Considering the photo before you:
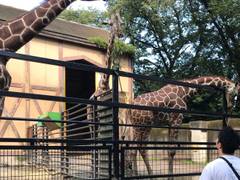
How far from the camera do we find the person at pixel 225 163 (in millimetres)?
3648

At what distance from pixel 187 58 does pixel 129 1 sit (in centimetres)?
541

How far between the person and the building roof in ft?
45.2

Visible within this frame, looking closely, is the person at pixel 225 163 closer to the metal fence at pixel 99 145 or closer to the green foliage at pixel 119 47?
the metal fence at pixel 99 145

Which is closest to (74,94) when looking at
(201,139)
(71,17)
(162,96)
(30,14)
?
(201,139)

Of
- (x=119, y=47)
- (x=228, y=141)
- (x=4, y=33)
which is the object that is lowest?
(x=228, y=141)

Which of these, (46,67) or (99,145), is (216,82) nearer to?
(99,145)

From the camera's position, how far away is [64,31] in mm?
18875

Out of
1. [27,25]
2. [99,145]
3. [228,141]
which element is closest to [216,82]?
[27,25]

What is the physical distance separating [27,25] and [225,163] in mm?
4921

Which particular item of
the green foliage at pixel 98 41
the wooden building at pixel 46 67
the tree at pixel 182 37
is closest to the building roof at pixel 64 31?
the wooden building at pixel 46 67

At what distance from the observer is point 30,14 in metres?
7.97

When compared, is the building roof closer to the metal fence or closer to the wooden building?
the wooden building

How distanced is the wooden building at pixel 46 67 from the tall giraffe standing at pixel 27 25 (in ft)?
24.3

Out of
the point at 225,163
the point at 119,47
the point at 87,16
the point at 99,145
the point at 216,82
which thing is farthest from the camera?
the point at 87,16
